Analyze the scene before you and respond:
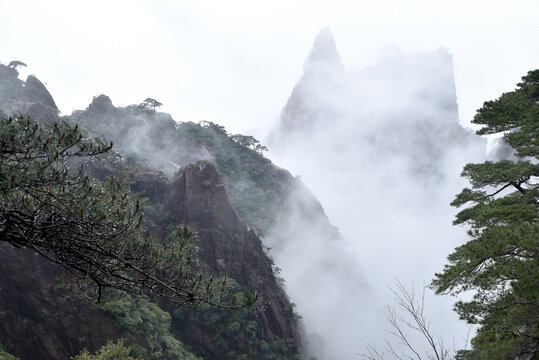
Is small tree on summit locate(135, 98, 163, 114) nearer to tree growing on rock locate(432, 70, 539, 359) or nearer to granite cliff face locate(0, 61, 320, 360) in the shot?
granite cliff face locate(0, 61, 320, 360)

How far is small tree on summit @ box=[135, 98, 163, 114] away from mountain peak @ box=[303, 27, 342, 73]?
62.2 m

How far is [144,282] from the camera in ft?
13.9

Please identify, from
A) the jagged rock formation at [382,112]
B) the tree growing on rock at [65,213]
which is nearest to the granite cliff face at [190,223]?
the tree growing on rock at [65,213]

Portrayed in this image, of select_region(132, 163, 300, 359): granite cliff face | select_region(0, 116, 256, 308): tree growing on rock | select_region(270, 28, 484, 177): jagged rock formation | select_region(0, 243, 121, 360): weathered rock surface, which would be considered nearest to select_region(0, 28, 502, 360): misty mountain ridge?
select_region(132, 163, 300, 359): granite cliff face

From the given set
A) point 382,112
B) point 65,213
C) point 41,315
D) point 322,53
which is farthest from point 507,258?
point 322,53

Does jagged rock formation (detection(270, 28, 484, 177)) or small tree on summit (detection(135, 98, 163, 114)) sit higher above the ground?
jagged rock formation (detection(270, 28, 484, 177))

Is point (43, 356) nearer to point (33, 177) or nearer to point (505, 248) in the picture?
point (33, 177)

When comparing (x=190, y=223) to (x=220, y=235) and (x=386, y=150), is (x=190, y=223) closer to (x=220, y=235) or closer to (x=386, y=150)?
(x=220, y=235)

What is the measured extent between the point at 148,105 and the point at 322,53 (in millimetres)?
69477

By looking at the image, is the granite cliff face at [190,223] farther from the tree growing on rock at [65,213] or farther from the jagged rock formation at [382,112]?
the jagged rock formation at [382,112]

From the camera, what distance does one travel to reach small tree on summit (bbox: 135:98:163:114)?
45725 millimetres

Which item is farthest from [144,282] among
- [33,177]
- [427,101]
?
[427,101]

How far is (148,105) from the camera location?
46.4 meters

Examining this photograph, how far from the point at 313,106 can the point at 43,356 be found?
89.4 meters
